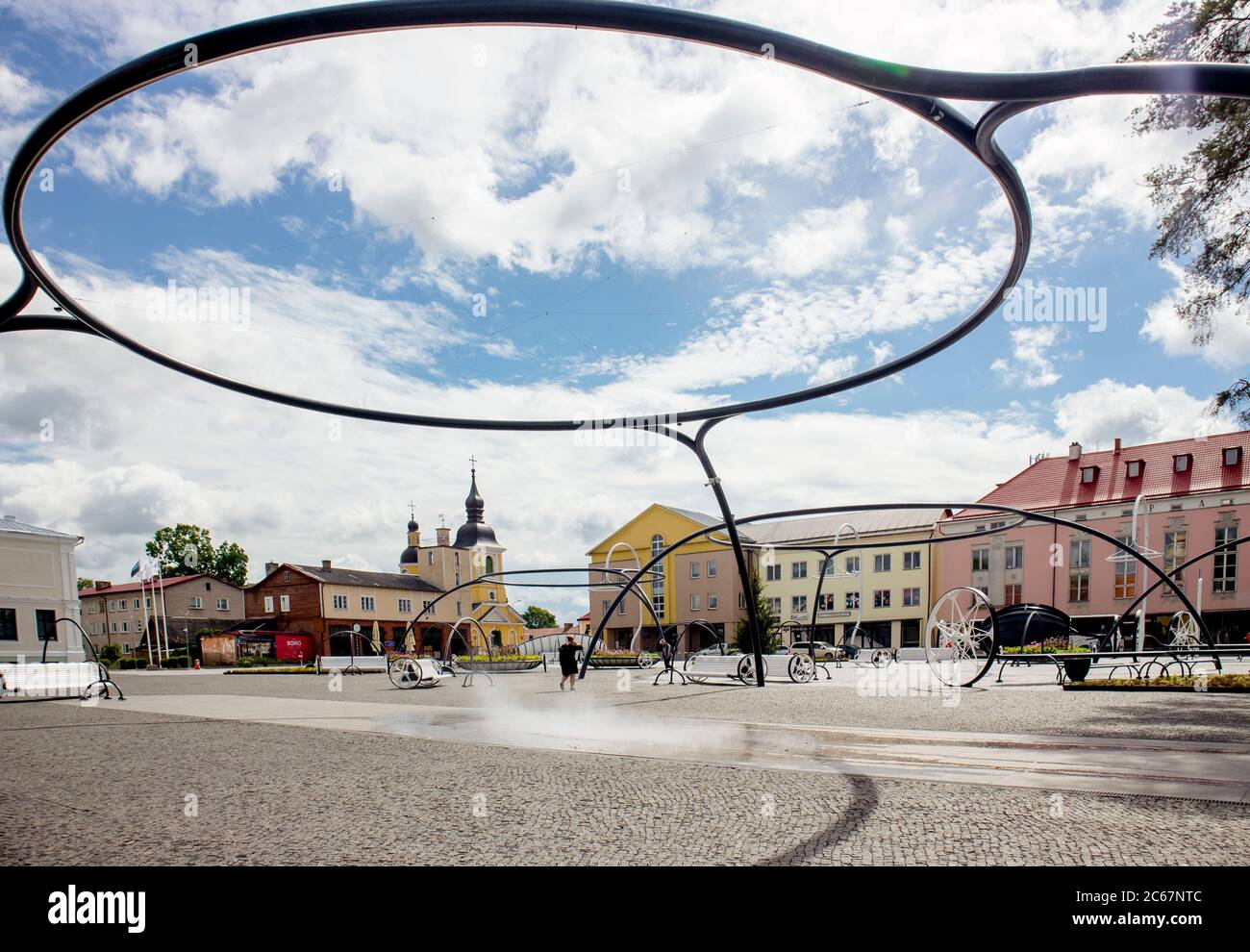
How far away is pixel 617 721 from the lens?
14195 mm

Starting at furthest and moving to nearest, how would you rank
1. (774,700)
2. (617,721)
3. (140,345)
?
1. (774,700)
2. (617,721)
3. (140,345)

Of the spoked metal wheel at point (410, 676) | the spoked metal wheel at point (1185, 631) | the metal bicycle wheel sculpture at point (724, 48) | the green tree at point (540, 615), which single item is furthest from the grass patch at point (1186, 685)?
the green tree at point (540, 615)

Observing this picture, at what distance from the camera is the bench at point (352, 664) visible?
3784 cm

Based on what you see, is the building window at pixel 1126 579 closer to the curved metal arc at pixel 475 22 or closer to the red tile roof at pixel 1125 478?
the red tile roof at pixel 1125 478

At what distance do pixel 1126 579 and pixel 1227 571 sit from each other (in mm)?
5420

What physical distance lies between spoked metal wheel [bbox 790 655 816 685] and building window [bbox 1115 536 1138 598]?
3740cm

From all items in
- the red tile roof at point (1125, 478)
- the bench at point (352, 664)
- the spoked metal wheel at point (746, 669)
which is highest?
the red tile roof at point (1125, 478)

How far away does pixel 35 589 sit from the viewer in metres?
42.2

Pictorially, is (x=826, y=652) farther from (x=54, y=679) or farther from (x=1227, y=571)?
(x=54, y=679)

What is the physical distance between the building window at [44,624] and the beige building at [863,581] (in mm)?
49413
